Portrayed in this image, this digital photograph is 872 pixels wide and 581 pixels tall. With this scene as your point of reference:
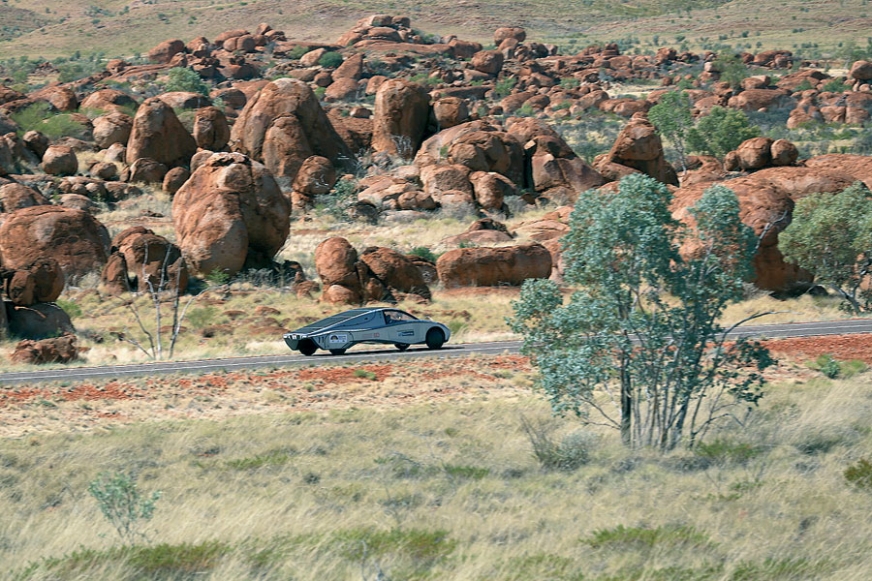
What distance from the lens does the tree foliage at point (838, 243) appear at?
114 ft

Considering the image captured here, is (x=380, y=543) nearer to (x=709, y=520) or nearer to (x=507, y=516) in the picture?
(x=507, y=516)

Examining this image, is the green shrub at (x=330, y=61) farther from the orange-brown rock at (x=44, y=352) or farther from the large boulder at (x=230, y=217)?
the orange-brown rock at (x=44, y=352)

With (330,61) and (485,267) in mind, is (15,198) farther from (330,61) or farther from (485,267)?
(330,61)

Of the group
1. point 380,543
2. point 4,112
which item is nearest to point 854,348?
point 380,543

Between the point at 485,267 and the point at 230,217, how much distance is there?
9.31 metres

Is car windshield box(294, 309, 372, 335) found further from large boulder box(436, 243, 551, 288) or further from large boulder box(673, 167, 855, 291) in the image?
large boulder box(673, 167, 855, 291)

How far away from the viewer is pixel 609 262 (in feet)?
48.6

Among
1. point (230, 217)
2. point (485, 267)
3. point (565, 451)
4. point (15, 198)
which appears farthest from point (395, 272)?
point (565, 451)

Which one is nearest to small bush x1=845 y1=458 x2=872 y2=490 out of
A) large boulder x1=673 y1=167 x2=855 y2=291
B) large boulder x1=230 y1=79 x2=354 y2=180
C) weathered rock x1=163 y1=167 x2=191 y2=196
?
large boulder x1=673 y1=167 x2=855 y2=291

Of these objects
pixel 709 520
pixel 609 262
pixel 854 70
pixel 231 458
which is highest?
→ pixel 609 262

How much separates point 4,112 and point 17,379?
46549 mm

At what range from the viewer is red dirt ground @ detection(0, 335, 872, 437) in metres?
19.5

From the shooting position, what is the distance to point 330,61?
368ft

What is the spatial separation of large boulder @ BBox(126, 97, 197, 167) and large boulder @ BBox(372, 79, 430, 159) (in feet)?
37.0
